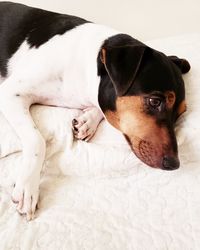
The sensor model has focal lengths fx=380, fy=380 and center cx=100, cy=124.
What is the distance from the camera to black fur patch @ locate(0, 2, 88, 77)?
1.93m

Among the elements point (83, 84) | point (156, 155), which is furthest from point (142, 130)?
point (83, 84)

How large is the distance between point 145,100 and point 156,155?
229 millimetres

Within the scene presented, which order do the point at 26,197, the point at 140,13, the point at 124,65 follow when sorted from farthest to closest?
the point at 140,13, the point at 124,65, the point at 26,197

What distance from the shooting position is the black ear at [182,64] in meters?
1.81

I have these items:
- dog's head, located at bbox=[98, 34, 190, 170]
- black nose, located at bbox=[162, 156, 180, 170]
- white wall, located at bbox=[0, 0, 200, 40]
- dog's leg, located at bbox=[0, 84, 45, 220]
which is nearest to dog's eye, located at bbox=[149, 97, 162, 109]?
dog's head, located at bbox=[98, 34, 190, 170]

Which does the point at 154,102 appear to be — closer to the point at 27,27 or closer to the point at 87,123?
the point at 87,123

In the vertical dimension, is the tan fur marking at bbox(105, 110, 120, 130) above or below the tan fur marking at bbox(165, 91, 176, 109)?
below

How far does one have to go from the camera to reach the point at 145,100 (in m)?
1.52

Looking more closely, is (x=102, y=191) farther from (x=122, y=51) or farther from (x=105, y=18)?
(x=105, y=18)

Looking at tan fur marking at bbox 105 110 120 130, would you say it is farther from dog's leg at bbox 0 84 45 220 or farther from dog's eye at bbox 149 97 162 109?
dog's leg at bbox 0 84 45 220

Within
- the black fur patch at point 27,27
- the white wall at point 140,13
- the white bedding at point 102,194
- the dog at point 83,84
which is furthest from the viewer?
the white wall at point 140,13

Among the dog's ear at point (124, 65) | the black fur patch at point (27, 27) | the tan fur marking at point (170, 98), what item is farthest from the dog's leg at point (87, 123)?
the black fur patch at point (27, 27)

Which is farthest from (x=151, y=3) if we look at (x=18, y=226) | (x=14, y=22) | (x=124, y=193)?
(x=18, y=226)

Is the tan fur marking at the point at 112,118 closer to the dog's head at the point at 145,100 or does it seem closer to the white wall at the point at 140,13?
the dog's head at the point at 145,100
